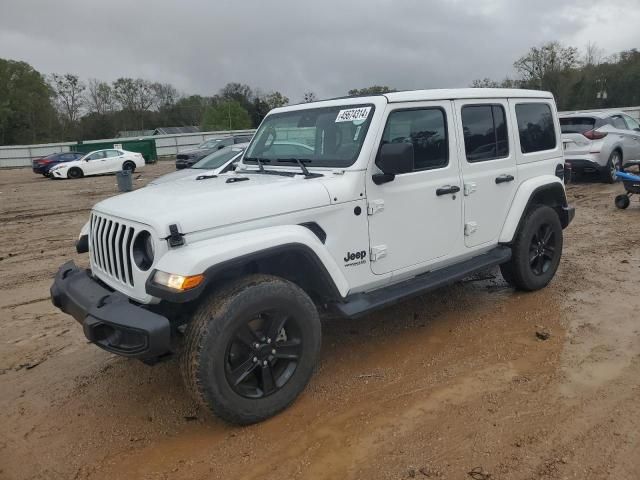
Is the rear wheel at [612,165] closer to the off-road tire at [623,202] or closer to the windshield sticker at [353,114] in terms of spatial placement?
the off-road tire at [623,202]

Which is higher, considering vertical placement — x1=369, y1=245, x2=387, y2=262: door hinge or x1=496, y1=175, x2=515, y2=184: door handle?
x1=496, y1=175, x2=515, y2=184: door handle

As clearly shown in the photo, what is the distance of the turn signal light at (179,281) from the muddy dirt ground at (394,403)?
0.99 meters

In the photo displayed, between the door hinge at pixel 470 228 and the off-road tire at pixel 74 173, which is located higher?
the off-road tire at pixel 74 173

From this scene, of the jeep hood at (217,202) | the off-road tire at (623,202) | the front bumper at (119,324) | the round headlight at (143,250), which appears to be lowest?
the off-road tire at (623,202)

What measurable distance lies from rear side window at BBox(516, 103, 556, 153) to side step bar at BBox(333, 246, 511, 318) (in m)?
1.08

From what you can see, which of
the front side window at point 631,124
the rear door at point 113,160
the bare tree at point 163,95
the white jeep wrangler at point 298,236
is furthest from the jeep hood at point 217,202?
the bare tree at point 163,95

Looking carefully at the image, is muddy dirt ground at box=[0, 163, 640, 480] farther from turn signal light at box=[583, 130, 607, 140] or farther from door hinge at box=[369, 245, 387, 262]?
turn signal light at box=[583, 130, 607, 140]

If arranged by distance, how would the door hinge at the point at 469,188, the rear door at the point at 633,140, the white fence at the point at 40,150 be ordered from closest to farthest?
the door hinge at the point at 469,188
the rear door at the point at 633,140
the white fence at the point at 40,150

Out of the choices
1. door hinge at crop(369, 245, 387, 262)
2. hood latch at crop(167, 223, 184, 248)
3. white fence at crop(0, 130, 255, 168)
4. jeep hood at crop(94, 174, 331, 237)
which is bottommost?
door hinge at crop(369, 245, 387, 262)

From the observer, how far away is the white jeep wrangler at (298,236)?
299 centimetres

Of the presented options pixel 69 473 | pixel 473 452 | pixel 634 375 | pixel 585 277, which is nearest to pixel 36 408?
pixel 69 473

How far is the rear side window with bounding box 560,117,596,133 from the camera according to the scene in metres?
12.0

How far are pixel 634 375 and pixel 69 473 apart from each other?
3704mm

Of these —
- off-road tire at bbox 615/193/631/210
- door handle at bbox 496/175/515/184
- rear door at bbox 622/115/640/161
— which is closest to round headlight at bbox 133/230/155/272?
door handle at bbox 496/175/515/184
